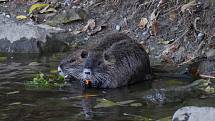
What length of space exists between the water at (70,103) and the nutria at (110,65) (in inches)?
4.7

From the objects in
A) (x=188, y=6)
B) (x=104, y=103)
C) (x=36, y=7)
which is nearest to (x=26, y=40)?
(x=36, y=7)

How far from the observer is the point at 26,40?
1030 centimetres

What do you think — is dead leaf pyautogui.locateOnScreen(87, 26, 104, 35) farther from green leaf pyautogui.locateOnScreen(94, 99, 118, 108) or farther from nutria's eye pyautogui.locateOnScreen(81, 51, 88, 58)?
green leaf pyautogui.locateOnScreen(94, 99, 118, 108)

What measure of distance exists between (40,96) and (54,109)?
25.5 inches

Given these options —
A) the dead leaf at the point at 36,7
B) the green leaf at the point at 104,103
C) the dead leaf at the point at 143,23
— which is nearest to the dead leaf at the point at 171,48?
the dead leaf at the point at 143,23

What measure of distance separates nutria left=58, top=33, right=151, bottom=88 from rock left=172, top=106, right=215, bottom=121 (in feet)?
7.07

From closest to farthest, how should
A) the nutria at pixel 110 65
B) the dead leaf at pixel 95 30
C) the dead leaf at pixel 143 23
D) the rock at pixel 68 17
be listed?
the nutria at pixel 110 65
the dead leaf at pixel 143 23
the dead leaf at pixel 95 30
the rock at pixel 68 17

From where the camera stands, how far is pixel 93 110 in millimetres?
6832

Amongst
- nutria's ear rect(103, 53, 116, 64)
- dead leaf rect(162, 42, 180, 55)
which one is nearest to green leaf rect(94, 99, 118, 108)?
nutria's ear rect(103, 53, 116, 64)

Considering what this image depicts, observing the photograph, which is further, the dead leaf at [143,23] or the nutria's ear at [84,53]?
the dead leaf at [143,23]

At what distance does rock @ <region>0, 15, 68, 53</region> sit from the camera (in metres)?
10.3

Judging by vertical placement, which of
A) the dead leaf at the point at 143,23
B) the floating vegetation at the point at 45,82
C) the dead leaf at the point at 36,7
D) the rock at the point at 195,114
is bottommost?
the rock at the point at 195,114

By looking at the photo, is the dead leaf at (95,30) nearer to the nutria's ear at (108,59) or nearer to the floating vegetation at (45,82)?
the floating vegetation at (45,82)

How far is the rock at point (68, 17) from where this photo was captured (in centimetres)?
1133
